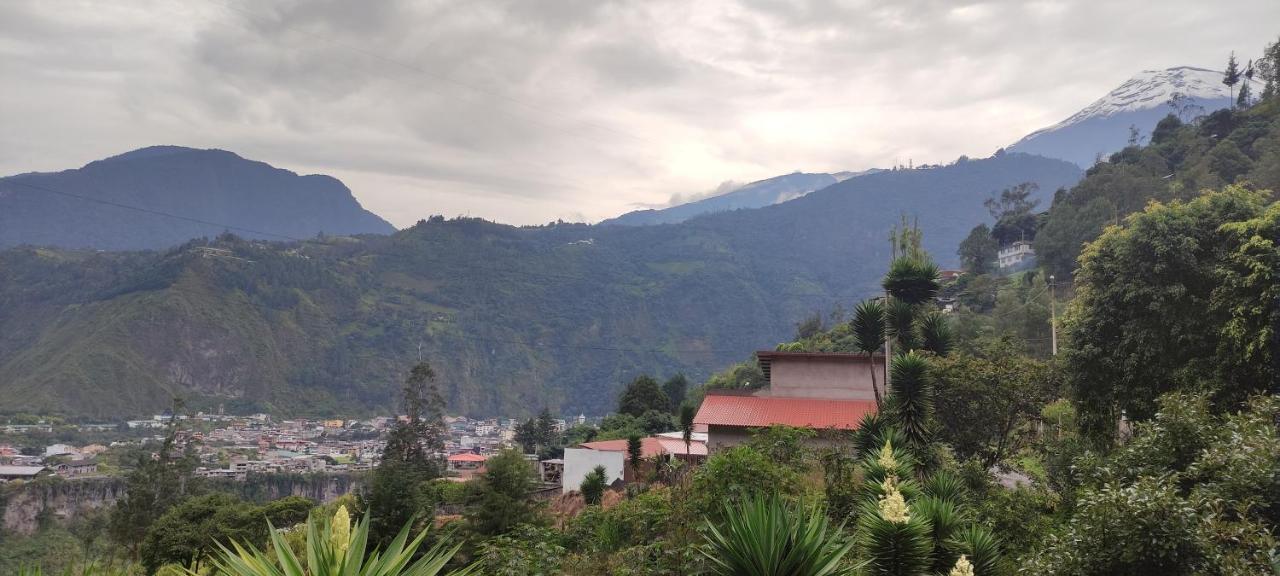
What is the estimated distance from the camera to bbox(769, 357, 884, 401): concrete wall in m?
25.5

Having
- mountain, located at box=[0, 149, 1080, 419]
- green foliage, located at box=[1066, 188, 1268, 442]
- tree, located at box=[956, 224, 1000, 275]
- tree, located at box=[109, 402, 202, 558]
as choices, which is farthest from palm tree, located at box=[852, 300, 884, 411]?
mountain, located at box=[0, 149, 1080, 419]

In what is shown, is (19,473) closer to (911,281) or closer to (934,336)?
(934,336)

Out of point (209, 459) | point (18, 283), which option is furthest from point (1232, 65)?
point (18, 283)

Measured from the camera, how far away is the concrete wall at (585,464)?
36000mm

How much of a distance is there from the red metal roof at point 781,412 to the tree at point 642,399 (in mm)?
30385

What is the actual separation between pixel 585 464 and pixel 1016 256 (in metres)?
52.5

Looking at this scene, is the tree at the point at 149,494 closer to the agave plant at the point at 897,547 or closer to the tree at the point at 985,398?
the tree at the point at 985,398

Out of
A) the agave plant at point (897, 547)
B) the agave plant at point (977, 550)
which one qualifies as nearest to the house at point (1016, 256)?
the agave plant at point (977, 550)

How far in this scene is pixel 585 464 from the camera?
36844 millimetres

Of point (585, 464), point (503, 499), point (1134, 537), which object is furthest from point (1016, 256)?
point (1134, 537)

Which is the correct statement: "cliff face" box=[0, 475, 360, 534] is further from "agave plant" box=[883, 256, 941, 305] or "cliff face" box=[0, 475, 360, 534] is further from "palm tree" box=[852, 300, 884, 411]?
"agave plant" box=[883, 256, 941, 305]

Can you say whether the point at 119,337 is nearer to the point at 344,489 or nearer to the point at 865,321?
the point at 344,489

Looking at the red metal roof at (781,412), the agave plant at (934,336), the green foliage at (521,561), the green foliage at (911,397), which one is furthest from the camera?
the red metal roof at (781,412)

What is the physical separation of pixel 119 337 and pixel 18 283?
2128 inches
